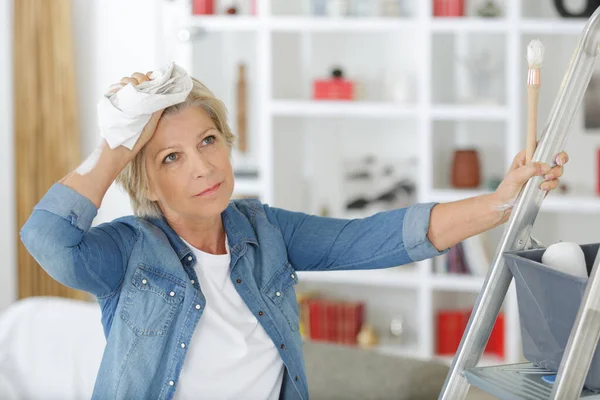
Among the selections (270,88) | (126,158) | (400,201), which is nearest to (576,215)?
(400,201)

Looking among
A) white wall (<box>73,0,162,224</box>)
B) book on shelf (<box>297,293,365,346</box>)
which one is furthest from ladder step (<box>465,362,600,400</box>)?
white wall (<box>73,0,162,224</box>)

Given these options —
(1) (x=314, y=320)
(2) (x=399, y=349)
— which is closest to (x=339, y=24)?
(1) (x=314, y=320)

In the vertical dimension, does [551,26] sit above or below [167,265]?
above

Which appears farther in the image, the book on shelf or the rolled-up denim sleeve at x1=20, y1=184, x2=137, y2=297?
the book on shelf

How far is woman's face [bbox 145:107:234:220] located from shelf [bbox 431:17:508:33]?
267 cm

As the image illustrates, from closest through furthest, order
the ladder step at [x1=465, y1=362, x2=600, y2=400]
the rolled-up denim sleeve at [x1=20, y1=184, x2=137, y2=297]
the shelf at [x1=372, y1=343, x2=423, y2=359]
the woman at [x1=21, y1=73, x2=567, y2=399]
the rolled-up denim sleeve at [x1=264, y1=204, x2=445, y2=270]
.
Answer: the ladder step at [x1=465, y1=362, x2=600, y2=400], the rolled-up denim sleeve at [x1=20, y1=184, x2=137, y2=297], the woman at [x1=21, y1=73, x2=567, y2=399], the rolled-up denim sleeve at [x1=264, y1=204, x2=445, y2=270], the shelf at [x1=372, y1=343, x2=423, y2=359]

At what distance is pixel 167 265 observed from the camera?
1949 millimetres

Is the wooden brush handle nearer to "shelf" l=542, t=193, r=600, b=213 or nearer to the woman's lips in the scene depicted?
the woman's lips

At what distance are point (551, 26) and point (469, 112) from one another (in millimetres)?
558

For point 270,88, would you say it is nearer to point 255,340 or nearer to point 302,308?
point 302,308

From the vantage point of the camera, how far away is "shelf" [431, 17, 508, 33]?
4320 mm

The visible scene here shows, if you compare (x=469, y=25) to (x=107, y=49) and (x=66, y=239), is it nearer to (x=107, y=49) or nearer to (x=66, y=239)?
(x=107, y=49)

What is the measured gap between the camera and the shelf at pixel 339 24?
450cm

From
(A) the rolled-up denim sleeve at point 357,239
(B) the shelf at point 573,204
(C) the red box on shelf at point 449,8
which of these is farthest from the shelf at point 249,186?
(A) the rolled-up denim sleeve at point 357,239
